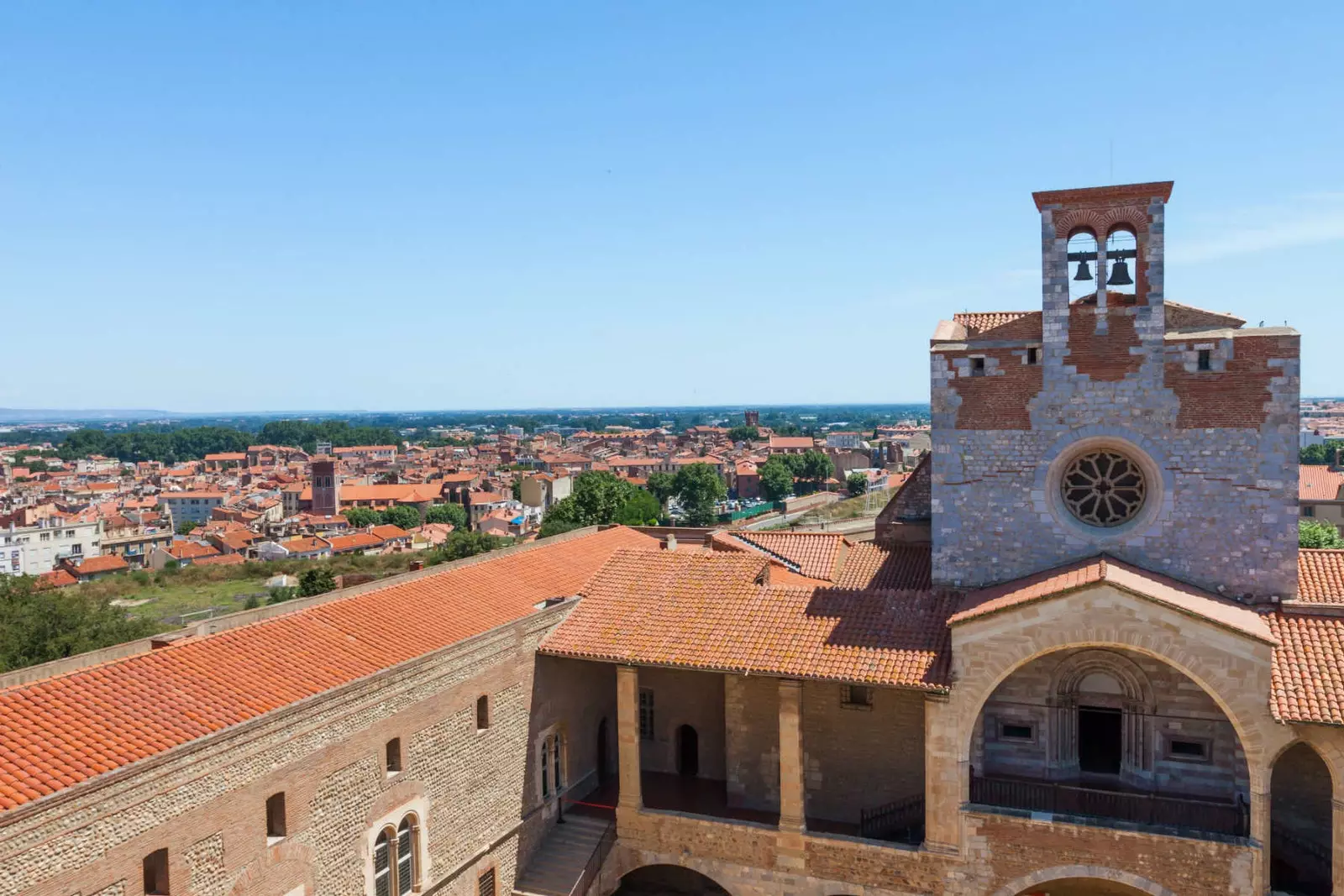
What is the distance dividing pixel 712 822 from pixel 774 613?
190 inches

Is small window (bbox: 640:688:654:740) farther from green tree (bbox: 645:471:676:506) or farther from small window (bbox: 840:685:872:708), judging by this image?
green tree (bbox: 645:471:676:506)

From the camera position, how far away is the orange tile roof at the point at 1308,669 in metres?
16.9

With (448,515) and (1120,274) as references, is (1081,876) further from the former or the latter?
(448,515)

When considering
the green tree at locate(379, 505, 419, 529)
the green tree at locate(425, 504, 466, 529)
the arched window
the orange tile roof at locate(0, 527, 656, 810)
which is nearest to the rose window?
the orange tile roof at locate(0, 527, 656, 810)

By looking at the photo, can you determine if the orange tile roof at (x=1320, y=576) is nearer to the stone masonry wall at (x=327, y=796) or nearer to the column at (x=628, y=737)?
the column at (x=628, y=737)

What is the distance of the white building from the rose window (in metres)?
109

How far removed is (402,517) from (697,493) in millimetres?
39097

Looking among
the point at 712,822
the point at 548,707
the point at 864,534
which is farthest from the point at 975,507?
the point at 864,534

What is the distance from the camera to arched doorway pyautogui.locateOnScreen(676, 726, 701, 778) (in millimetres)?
25156

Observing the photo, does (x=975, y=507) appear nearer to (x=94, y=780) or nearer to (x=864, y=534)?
(x=94, y=780)

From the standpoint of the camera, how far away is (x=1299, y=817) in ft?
64.9

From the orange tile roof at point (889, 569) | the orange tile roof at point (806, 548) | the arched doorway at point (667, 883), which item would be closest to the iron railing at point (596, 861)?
the arched doorway at point (667, 883)

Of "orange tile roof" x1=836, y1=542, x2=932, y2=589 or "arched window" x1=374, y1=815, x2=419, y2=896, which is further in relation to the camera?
"orange tile roof" x1=836, y1=542, x2=932, y2=589

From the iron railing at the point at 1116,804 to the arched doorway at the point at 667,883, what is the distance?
7.24m
